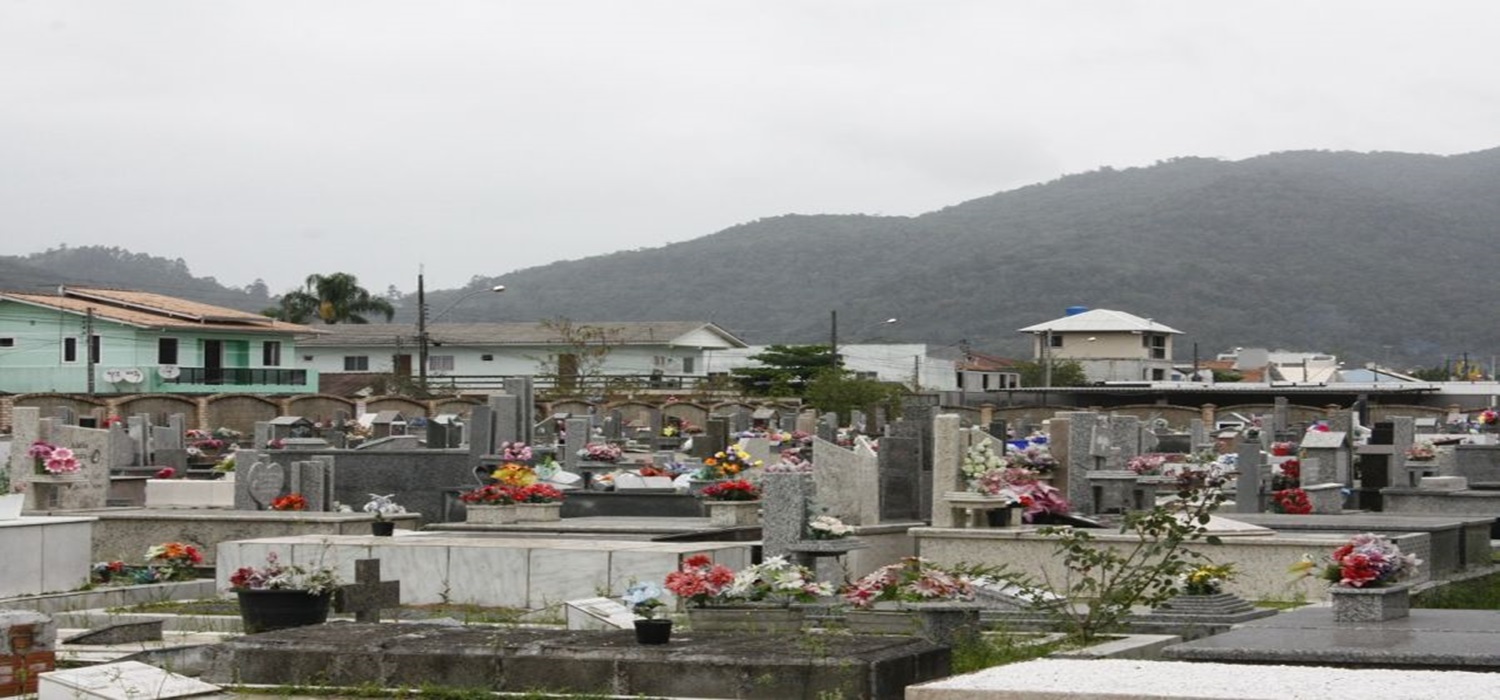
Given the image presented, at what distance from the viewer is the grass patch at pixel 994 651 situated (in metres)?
11.3

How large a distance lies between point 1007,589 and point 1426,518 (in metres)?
6.87

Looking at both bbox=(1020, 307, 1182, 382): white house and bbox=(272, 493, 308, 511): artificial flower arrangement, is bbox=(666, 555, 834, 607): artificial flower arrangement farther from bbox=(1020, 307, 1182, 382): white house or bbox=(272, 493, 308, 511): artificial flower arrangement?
bbox=(1020, 307, 1182, 382): white house

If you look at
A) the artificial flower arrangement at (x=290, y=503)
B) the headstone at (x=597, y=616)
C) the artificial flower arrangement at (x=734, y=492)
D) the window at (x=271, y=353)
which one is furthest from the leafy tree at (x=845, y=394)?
the headstone at (x=597, y=616)

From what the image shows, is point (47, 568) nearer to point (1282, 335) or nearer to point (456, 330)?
point (456, 330)

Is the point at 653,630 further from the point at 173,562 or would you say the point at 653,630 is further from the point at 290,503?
the point at 290,503

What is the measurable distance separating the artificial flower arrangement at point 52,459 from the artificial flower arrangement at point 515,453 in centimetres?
528

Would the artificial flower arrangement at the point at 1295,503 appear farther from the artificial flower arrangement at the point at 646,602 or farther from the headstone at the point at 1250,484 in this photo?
the artificial flower arrangement at the point at 646,602

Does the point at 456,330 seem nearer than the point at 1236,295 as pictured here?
Yes

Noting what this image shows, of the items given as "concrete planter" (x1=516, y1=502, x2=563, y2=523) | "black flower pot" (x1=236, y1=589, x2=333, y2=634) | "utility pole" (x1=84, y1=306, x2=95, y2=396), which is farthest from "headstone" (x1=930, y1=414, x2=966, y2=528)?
"utility pole" (x1=84, y1=306, x2=95, y2=396)

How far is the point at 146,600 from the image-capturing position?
57.0ft

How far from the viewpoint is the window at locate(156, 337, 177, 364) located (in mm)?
65875

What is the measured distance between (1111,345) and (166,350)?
47901mm

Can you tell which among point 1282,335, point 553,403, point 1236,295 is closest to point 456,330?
point 553,403

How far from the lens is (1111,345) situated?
Result: 9844 centimetres
